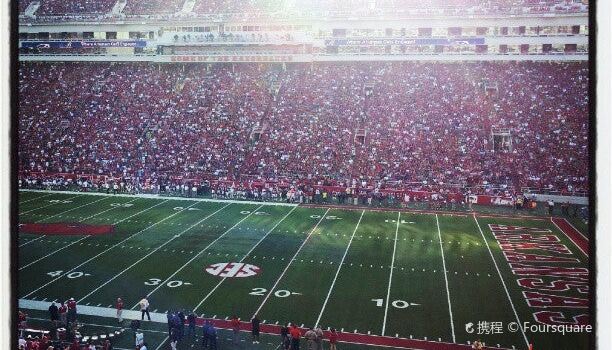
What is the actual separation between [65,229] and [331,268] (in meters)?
8.28

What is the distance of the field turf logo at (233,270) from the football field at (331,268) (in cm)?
2

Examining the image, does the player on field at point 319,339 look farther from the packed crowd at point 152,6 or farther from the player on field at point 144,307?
the packed crowd at point 152,6

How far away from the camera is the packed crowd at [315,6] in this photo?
90.0 feet

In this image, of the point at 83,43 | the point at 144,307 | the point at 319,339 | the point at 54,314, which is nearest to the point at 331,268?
the point at 319,339

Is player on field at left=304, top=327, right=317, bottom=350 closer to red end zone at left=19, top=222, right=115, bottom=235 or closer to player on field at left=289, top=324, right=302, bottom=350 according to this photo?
player on field at left=289, top=324, right=302, bottom=350

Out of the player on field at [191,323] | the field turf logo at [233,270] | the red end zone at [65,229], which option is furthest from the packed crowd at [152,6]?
the player on field at [191,323]

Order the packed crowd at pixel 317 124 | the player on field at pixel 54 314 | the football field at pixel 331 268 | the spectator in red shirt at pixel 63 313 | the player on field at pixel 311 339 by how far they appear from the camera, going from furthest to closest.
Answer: the packed crowd at pixel 317 124, the football field at pixel 331 268, the player on field at pixel 54 314, the spectator in red shirt at pixel 63 313, the player on field at pixel 311 339

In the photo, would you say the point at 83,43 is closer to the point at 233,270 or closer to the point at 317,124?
the point at 317,124

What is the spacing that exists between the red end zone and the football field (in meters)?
0.06

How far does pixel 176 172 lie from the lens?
22.2m

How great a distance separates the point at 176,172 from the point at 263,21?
1155 centimetres

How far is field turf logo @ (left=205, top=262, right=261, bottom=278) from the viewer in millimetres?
11945

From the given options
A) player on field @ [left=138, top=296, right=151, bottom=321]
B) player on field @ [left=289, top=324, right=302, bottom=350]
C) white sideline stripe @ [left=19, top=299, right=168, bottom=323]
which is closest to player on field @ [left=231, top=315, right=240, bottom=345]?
player on field @ [left=289, top=324, right=302, bottom=350]

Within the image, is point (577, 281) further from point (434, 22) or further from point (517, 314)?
point (434, 22)
